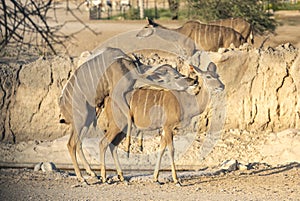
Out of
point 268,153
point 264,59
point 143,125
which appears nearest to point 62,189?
point 143,125

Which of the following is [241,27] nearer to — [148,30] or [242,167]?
[148,30]

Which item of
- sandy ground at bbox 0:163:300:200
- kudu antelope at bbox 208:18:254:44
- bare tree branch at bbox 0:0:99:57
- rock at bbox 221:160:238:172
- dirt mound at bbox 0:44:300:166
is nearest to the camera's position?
bare tree branch at bbox 0:0:99:57

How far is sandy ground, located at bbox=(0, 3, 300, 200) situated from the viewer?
1097 cm

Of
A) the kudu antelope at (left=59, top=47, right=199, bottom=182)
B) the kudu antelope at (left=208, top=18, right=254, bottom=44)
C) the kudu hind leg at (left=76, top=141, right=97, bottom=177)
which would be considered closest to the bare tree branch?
the kudu antelope at (left=59, top=47, right=199, bottom=182)

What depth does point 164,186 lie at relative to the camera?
458 inches

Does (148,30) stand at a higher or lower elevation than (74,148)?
lower

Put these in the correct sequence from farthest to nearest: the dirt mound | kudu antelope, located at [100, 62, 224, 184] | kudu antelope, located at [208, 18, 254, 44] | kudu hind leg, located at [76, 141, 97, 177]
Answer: kudu antelope, located at [208, 18, 254, 44]
the dirt mound
kudu hind leg, located at [76, 141, 97, 177]
kudu antelope, located at [100, 62, 224, 184]

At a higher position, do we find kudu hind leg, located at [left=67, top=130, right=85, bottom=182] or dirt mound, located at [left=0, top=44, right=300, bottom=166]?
kudu hind leg, located at [left=67, top=130, right=85, bottom=182]

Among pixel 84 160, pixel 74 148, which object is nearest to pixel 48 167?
pixel 84 160

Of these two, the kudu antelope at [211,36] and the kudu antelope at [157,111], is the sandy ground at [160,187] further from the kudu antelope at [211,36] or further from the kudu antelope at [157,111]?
the kudu antelope at [211,36]

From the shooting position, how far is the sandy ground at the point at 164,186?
11.0 meters

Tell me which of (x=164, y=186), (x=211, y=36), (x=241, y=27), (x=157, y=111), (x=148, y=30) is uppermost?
(x=157, y=111)

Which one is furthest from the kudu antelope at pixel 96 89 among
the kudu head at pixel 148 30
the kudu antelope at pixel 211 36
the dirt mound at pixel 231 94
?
the kudu antelope at pixel 211 36

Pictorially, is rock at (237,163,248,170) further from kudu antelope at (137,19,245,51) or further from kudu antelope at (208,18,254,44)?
kudu antelope at (208,18,254,44)
